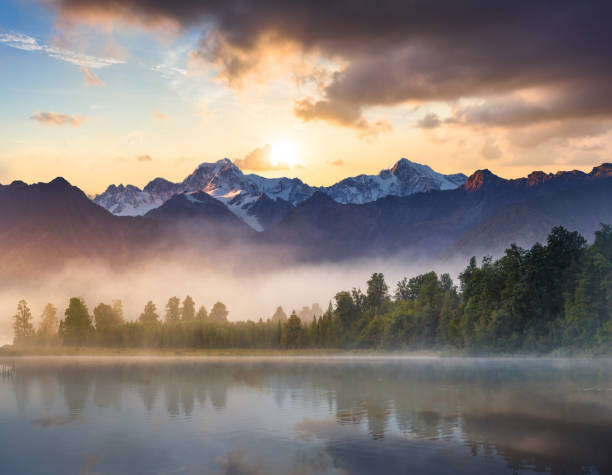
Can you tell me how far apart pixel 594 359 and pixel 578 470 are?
5120 inches

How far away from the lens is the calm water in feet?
161

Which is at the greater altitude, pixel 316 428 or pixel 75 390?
pixel 316 428

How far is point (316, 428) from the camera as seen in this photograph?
64250 millimetres

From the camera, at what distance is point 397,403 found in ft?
271

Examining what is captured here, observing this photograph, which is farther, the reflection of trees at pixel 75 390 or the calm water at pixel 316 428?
the reflection of trees at pixel 75 390

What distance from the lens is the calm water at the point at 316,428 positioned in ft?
161

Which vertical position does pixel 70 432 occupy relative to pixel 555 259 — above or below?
below

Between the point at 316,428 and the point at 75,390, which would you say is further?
the point at 75,390

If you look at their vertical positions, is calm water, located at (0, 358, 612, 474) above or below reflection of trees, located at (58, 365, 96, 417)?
above

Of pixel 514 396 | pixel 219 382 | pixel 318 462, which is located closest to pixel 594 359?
pixel 514 396

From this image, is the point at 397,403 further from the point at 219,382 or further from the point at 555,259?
the point at 555,259

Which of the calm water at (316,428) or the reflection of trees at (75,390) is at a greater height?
the calm water at (316,428)

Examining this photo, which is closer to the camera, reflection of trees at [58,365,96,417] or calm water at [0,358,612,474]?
calm water at [0,358,612,474]

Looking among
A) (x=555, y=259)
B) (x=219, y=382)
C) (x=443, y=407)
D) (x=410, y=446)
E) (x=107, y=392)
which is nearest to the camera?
(x=410, y=446)
